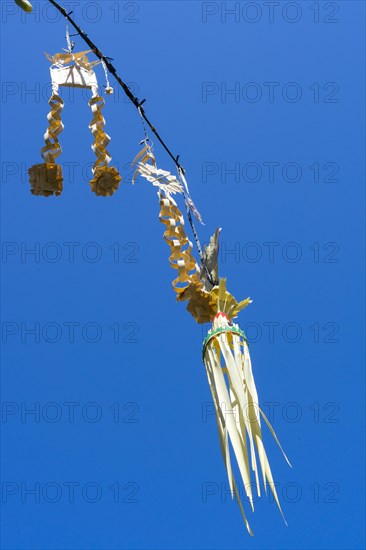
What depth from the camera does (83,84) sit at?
827 cm

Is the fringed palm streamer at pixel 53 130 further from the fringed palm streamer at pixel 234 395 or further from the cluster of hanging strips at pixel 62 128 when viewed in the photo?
the fringed palm streamer at pixel 234 395

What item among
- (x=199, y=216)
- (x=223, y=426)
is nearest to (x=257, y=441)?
(x=223, y=426)

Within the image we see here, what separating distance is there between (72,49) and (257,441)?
3.68 meters

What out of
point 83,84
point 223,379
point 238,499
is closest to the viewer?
point 238,499

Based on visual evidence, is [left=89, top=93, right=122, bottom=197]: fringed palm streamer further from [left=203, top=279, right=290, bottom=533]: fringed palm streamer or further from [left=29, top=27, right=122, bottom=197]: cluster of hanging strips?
[left=203, top=279, right=290, bottom=533]: fringed palm streamer

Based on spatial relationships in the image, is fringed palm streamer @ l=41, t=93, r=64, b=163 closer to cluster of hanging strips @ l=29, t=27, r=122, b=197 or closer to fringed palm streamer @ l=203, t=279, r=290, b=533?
cluster of hanging strips @ l=29, t=27, r=122, b=197

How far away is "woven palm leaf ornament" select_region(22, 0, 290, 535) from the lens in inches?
277

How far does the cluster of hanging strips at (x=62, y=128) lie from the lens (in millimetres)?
7758

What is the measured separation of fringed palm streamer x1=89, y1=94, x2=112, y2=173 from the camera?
8016 millimetres

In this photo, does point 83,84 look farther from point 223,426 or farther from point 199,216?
point 223,426

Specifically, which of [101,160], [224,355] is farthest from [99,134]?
[224,355]

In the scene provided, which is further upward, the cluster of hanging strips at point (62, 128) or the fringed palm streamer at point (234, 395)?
the cluster of hanging strips at point (62, 128)

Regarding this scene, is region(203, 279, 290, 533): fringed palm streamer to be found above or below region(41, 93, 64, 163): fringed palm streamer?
below

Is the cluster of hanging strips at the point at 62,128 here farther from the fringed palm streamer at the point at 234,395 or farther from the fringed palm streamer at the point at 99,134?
the fringed palm streamer at the point at 234,395
